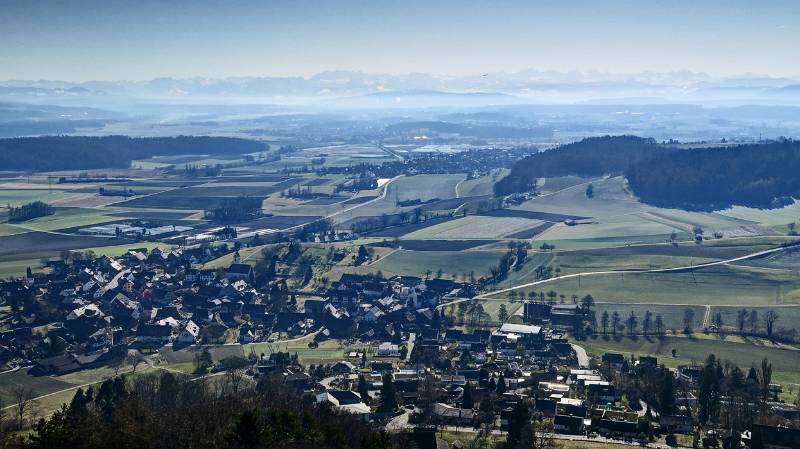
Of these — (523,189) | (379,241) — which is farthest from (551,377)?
(523,189)

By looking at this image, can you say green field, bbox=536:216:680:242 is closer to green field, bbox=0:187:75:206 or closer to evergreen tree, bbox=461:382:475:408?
evergreen tree, bbox=461:382:475:408

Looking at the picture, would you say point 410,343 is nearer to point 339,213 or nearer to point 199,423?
point 199,423

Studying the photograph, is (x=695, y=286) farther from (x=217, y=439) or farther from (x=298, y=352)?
(x=217, y=439)

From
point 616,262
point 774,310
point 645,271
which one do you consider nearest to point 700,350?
point 774,310

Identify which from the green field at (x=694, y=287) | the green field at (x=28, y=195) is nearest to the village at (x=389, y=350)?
the green field at (x=694, y=287)

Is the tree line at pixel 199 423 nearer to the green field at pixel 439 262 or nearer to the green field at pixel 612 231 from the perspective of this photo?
the green field at pixel 439 262

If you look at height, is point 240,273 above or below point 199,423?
below
